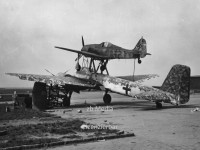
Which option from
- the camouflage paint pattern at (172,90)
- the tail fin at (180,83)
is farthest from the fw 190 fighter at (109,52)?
the tail fin at (180,83)

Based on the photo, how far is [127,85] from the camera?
2281 centimetres

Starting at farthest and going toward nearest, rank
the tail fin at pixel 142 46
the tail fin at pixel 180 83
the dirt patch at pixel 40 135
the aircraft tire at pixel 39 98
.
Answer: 1. the tail fin at pixel 142 46
2. the aircraft tire at pixel 39 98
3. the tail fin at pixel 180 83
4. the dirt patch at pixel 40 135

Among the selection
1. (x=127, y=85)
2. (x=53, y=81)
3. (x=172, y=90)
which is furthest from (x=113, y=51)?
(x=172, y=90)

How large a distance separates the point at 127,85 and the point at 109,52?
723 cm

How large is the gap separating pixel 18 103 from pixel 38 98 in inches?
78.7

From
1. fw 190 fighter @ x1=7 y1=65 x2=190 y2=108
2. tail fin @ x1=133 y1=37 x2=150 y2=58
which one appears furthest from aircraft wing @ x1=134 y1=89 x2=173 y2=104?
tail fin @ x1=133 y1=37 x2=150 y2=58

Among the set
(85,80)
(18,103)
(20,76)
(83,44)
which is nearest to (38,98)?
(18,103)

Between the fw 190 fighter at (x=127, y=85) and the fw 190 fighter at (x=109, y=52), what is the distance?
1998mm

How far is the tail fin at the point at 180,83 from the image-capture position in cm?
1981

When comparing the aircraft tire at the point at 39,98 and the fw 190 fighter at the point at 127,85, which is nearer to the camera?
the fw 190 fighter at the point at 127,85

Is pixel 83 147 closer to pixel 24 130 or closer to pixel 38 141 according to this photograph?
pixel 38 141

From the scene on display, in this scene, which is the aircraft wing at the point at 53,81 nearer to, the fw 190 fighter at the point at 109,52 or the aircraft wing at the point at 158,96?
the fw 190 fighter at the point at 109,52

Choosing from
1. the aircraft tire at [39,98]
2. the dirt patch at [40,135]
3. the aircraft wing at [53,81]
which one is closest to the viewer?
the dirt patch at [40,135]

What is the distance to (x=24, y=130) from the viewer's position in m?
11.0
